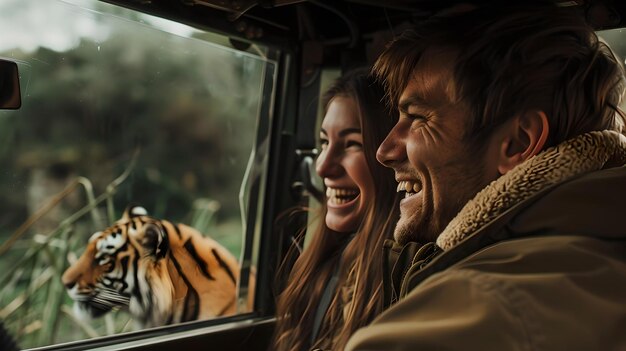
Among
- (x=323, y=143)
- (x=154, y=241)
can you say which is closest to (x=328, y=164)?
(x=323, y=143)

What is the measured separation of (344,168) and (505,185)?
68 centimetres

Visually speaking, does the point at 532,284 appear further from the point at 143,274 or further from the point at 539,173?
the point at 143,274

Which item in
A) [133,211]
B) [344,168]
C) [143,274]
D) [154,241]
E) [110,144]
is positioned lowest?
[143,274]

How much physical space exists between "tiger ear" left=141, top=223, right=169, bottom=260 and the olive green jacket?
46.0 inches

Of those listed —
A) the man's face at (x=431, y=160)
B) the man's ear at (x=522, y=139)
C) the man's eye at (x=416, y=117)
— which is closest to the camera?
the man's ear at (x=522, y=139)

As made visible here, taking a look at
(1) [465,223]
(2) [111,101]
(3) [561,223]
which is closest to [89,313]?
(2) [111,101]

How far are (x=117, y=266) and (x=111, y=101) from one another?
21.3 inches

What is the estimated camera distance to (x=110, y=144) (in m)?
2.22

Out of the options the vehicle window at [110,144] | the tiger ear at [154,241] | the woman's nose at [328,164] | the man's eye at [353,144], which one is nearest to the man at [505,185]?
the man's eye at [353,144]

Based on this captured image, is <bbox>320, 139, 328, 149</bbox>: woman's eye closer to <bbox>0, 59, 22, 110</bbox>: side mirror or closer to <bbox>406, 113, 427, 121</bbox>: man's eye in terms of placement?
<bbox>406, 113, 427, 121</bbox>: man's eye

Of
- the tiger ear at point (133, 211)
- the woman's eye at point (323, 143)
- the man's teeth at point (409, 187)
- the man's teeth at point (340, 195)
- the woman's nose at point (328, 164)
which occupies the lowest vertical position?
the tiger ear at point (133, 211)

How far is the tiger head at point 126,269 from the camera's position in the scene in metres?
2.23

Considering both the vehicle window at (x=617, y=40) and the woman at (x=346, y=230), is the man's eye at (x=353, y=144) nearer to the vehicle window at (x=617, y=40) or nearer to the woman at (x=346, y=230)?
the woman at (x=346, y=230)

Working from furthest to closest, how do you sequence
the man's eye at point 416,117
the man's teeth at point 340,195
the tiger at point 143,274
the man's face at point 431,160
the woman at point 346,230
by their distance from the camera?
the tiger at point 143,274 → the man's teeth at point 340,195 → the woman at point 346,230 → the man's eye at point 416,117 → the man's face at point 431,160
